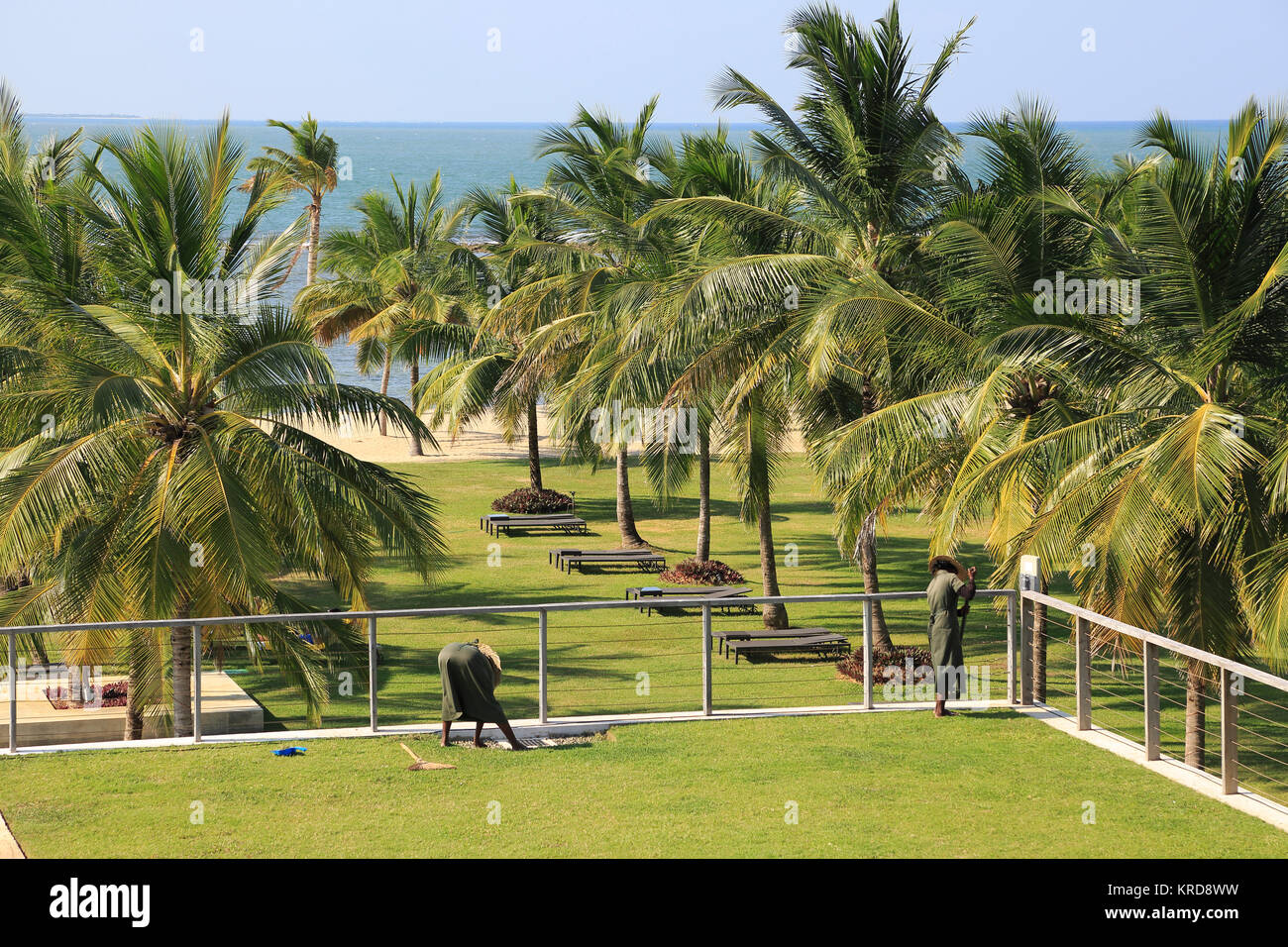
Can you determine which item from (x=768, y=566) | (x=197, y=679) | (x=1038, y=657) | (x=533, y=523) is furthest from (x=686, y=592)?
(x=197, y=679)

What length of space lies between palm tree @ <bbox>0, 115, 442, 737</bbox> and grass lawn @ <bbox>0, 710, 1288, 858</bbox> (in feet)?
8.11

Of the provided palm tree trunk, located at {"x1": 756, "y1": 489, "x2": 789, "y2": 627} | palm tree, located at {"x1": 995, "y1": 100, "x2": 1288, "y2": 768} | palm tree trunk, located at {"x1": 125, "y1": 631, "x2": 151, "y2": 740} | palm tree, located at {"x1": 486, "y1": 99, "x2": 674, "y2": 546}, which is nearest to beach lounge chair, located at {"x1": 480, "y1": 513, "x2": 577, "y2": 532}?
palm tree, located at {"x1": 486, "y1": 99, "x2": 674, "y2": 546}

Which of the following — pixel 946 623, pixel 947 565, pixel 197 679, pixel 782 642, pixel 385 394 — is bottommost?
pixel 782 642

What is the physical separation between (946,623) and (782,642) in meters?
9.46

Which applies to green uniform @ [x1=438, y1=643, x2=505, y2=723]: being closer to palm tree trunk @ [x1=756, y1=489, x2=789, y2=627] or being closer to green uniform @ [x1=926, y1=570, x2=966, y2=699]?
green uniform @ [x1=926, y1=570, x2=966, y2=699]

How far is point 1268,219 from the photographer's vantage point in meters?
14.1

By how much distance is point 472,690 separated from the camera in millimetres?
11758

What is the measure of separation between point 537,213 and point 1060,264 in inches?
828

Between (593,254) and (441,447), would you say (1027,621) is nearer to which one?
(593,254)

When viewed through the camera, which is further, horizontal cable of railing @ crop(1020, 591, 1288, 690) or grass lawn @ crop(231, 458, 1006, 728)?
grass lawn @ crop(231, 458, 1006, 728)

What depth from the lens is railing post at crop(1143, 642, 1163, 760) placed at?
11102 millimetres

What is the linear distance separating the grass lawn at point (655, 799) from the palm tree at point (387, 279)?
86.8ft

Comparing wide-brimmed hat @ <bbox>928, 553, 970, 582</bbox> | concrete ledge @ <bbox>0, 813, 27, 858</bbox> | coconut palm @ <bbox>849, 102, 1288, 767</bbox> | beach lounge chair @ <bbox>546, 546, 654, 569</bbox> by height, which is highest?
coconut palm @ <bbox>849, 102, 1288, 767</bbox>

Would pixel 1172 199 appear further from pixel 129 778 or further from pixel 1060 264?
pixel 129 778
